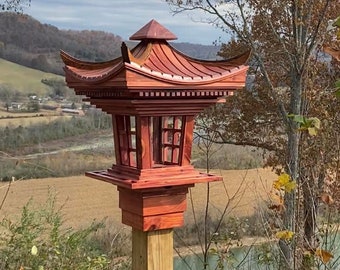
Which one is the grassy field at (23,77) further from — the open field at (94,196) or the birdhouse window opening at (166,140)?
the birdhouse window opening at (166,140)

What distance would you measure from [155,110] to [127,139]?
0.24 m

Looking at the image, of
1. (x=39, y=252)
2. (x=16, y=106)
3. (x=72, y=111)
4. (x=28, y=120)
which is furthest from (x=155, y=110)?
(x=16, y=106)

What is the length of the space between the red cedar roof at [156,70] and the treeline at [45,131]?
7.71 metres

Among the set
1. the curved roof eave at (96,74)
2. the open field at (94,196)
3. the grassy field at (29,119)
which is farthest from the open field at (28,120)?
the curved roof eave at (96,74)

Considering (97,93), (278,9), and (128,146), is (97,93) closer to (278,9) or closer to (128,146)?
(128,146)

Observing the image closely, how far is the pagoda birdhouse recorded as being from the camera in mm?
1795

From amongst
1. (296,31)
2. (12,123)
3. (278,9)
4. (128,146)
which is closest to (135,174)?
(128,146)

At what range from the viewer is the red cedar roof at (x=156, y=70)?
5.54 feet

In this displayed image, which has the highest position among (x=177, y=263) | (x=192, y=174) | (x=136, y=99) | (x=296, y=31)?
(x=296, y=31)

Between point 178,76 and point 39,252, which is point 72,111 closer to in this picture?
point 39,252

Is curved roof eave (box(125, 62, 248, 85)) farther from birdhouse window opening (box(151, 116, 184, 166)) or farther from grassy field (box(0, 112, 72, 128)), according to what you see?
grassy field (box(0, 112, 72, 128))

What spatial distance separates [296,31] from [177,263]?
12.3ft

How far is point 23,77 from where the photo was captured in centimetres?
1680

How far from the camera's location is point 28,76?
17.0 meters
